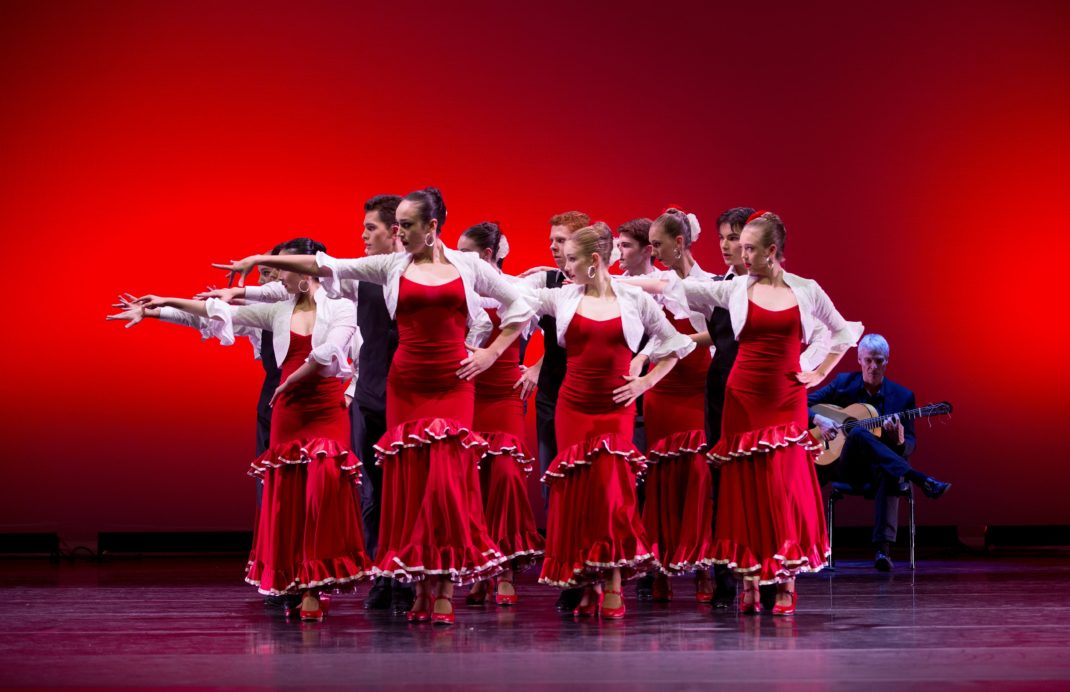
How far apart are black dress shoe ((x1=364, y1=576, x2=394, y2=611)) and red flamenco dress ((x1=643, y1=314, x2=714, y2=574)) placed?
980mm

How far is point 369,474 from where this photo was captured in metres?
4.71

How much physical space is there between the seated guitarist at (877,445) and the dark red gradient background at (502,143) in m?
1.18

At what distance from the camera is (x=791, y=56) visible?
24.7ft

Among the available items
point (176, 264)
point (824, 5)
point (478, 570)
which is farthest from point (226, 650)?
point (824, 5)

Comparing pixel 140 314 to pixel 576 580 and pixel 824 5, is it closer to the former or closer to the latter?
pixel 576 580

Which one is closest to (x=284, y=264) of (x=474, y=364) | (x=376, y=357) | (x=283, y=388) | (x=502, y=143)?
(x=283, y=388)

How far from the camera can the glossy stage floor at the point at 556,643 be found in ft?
→ 9.09

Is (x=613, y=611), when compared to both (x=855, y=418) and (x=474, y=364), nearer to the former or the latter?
(x=474, y=364)

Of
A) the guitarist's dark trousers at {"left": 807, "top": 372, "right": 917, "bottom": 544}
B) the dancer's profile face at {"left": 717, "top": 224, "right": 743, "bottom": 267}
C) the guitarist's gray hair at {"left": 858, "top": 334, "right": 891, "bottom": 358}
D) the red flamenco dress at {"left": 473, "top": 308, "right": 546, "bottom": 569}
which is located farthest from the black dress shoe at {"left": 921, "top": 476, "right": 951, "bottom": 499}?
the red flamenco dress at {"left": 473, "top": 308, "right": 546, "bottom": 569}

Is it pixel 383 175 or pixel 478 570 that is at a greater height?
pixel 383 175

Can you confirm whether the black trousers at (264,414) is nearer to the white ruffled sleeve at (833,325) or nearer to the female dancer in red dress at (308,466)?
the female dancer in red dress at (308,466)

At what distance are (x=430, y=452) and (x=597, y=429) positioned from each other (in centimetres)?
62

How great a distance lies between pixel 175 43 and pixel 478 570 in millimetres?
4937

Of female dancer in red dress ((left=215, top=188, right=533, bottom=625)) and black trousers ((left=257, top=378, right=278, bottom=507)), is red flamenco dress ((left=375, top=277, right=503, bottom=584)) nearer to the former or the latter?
female dancer in red dress ((left=215, top=188, right=533, bottom=625))
